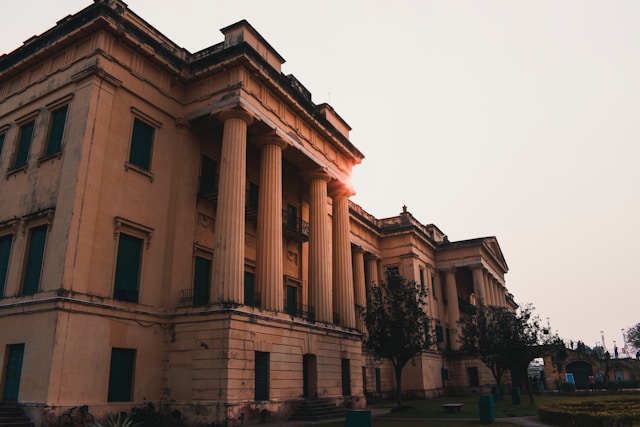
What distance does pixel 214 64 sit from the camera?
21.2 meters

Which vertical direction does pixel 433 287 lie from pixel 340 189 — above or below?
below

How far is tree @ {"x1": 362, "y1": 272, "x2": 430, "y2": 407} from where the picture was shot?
2714cm

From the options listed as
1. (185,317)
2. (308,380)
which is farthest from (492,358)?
(185,317)

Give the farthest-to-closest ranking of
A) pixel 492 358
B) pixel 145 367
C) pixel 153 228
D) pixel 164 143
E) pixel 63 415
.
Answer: pixel 492 358, pixel 164 143, pixel 153 228, pixel 145 367, pixel 63 415

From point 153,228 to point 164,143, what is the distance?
12.6 feet

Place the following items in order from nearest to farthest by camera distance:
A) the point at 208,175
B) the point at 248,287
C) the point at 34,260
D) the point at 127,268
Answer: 1. the point at 34,260
2. the point at 127,268
3. the point at 208,175
4. the point at 248,287

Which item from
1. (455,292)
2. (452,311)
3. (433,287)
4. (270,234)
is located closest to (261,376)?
(270,234)

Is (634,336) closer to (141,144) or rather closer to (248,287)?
(248,287)

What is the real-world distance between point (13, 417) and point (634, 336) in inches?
5132

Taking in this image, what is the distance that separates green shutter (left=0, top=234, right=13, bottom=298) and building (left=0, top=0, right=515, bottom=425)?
13 cm

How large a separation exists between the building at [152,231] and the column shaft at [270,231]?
0.07 metres

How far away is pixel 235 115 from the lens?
20734 mm

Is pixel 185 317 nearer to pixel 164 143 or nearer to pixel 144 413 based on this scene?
pixel 144 413

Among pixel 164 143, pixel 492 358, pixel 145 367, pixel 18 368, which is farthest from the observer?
pixel 492 358
